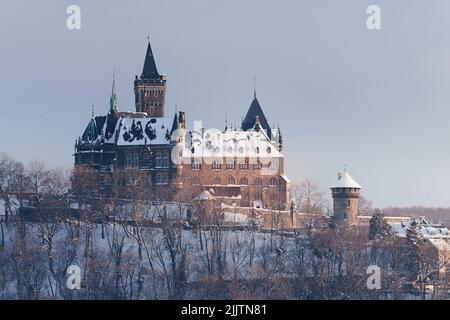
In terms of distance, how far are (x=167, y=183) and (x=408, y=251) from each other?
20.3m

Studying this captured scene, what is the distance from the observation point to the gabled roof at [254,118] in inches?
4633

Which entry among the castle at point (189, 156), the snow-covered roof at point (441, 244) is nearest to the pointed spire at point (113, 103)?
the castle at point (189, 156)

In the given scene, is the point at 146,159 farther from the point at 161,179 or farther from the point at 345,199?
the point at 345,199

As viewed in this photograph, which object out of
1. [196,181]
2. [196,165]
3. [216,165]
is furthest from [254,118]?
[196,181]

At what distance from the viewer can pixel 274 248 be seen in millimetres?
100188

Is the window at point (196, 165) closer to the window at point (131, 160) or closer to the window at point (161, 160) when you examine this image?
the window at point (161, 160)

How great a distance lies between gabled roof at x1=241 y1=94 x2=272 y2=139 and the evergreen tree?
1567 cm

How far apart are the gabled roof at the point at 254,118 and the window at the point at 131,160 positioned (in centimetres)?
891

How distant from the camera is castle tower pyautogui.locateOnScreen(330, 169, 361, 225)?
109m

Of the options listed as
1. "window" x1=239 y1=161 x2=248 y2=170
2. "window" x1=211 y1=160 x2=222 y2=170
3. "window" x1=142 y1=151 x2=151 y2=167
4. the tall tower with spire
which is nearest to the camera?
"window" x1=142 y1=151 x2=151 y2=167

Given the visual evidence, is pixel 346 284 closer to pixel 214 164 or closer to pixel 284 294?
pixel 284 294

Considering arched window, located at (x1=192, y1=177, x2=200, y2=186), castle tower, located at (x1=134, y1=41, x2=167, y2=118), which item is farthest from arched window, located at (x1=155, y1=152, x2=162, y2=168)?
castle tower, located at (x1=134, y1=41, x2=167, y2=118)

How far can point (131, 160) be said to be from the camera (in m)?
114

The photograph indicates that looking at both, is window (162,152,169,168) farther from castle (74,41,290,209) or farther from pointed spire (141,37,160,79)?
pointed spire (141,37,160,79)
